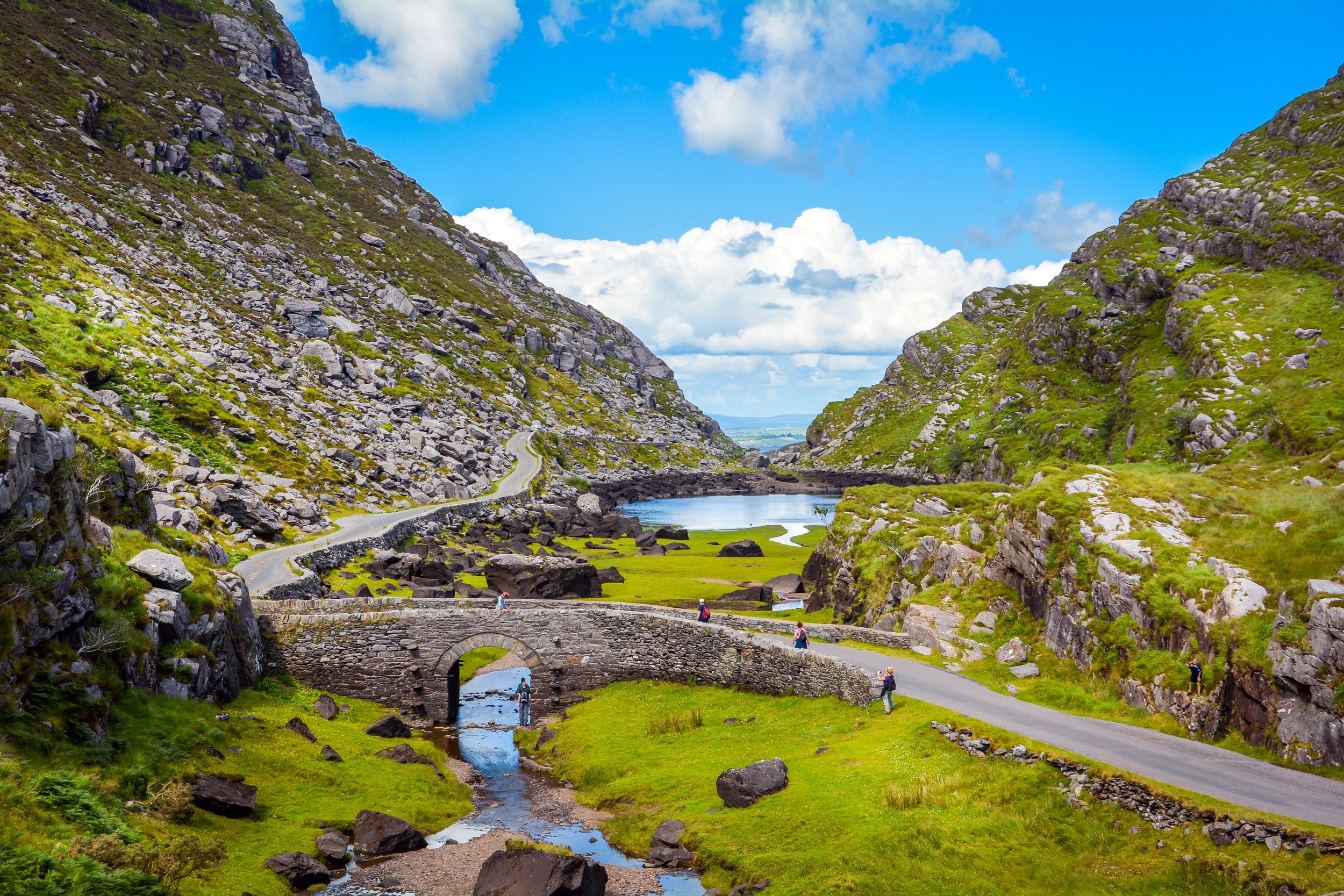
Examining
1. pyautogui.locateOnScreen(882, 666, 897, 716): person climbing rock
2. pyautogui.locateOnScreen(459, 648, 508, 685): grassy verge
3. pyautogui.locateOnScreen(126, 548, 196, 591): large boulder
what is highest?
pyautogui.locateOnScreen(126, 548, 196, 591): large boulder

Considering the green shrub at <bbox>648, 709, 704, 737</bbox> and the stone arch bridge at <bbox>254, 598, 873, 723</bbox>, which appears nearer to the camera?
the green shrub at <bbox>648, 709, 704, 737</bbox>

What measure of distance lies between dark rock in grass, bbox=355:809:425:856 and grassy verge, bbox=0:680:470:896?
874 mm

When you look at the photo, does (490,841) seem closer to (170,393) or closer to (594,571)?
(594,571)

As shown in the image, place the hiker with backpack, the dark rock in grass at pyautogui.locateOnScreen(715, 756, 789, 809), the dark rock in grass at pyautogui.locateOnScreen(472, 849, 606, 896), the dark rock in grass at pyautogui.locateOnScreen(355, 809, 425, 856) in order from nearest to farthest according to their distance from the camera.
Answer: the dark rock in grass at pyautogui.locateOnScreen(472, 849, 606, 896), the dark rock in grass at pyautogui.locateOnScreen(355, 809, 425, 856), the dark rock in grass at pyautogui.locateOnScreen(715, 756, 789, 809), the hiker with backpack

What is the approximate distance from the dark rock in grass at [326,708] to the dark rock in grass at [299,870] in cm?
1566

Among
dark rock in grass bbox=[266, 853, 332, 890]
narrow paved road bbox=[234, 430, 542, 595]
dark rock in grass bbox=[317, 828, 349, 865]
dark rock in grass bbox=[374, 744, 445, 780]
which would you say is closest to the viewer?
dark rock in grass bbox=[266, 853, 332, 890]

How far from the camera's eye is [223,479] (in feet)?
212

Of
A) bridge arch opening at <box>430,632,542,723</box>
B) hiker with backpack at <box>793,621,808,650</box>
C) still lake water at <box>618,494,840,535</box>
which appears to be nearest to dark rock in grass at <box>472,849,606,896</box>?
hiker with backpack at <box>793,621,808,650</box>

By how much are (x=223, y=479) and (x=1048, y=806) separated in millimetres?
65717

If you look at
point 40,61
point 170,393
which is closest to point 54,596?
point 170,393

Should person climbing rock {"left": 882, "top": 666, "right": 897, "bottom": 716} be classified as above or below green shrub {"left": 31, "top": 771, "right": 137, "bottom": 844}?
below

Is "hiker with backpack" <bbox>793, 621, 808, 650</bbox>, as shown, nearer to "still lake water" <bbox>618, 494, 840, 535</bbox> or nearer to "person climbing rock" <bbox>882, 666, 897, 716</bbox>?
"person climbing rock" <bbox>882, 666, 897, 716</bbox>

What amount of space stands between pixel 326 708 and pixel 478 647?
28.2 ft

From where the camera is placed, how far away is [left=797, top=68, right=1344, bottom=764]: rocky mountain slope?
24547 millimetres
